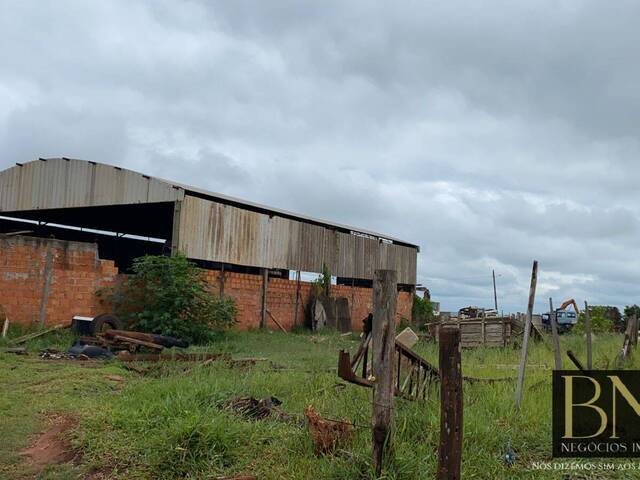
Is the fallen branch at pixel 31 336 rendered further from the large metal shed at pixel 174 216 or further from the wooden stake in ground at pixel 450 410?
the wooden stake in ground at pixel 450 410

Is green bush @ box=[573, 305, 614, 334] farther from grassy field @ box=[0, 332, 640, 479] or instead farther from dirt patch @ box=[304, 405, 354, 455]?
dirt patch @ box=[304, 405, 354, 455]

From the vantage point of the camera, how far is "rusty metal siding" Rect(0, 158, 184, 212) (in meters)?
16.4

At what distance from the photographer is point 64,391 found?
305 inches

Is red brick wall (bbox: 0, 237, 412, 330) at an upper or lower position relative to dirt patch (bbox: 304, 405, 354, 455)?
upper

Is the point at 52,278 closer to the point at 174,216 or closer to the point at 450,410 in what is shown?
the point at 174,216

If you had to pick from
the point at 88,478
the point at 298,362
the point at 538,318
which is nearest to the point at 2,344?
the point at 298,362

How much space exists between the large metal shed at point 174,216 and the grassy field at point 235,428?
835 centimetres

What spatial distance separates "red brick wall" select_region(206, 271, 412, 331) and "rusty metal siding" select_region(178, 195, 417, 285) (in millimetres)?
545

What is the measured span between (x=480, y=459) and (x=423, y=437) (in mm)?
564

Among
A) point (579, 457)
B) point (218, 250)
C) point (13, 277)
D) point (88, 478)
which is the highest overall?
point (218, 250)

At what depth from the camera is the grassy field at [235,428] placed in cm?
470

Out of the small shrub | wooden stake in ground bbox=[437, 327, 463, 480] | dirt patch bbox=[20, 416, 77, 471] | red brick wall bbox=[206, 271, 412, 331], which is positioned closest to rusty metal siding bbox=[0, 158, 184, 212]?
red brick wall bbox=[206, 271, 412, 331]

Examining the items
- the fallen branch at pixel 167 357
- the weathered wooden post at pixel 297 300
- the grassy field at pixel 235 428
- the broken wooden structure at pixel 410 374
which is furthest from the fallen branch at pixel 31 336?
the broken wooden structure at pixel 410 374

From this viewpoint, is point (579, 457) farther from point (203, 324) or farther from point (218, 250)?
point (218, 250)
